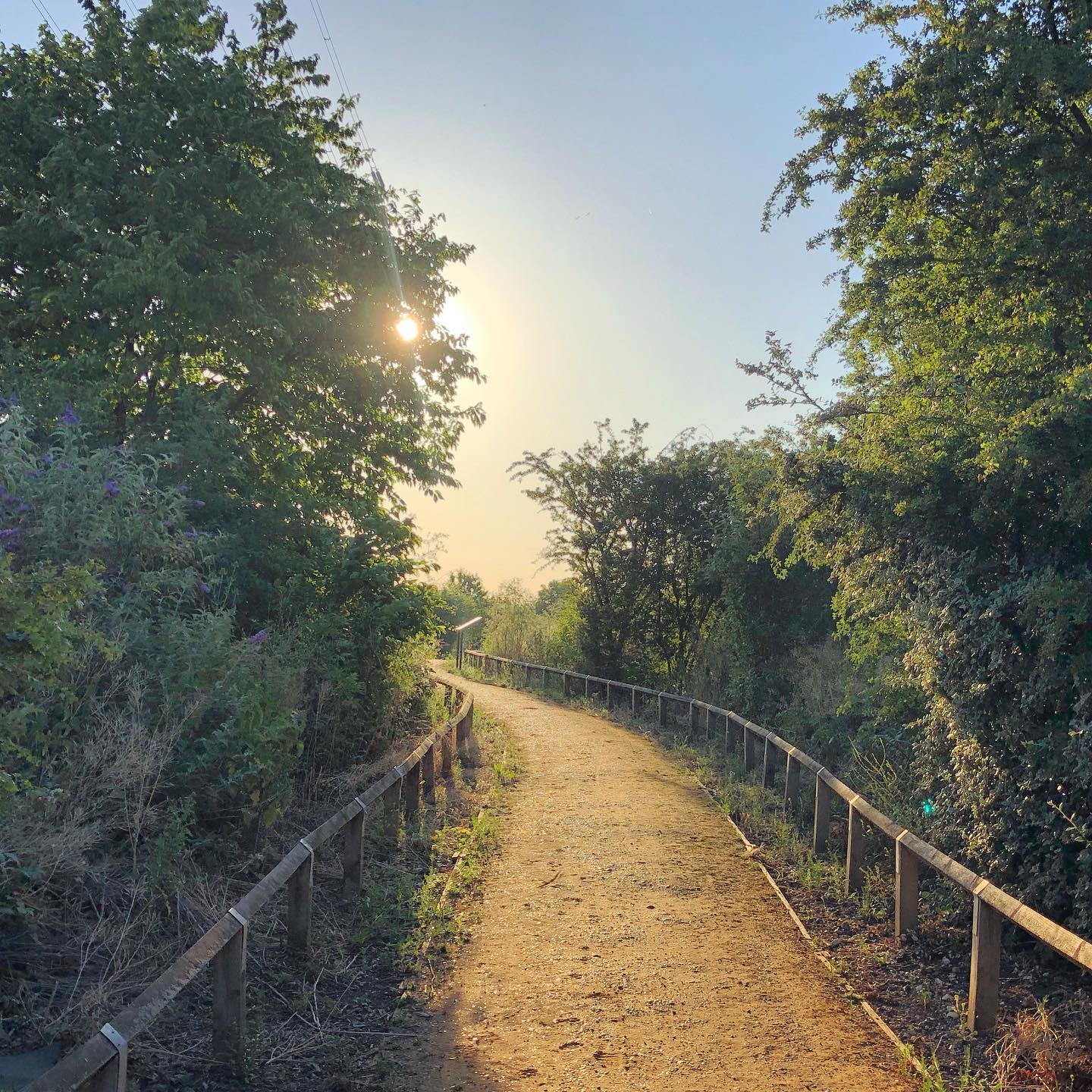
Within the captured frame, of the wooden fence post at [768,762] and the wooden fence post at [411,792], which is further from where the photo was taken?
the wooden fence post at [768,762]

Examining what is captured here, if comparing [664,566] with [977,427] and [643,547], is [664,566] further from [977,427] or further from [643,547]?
[977,427]

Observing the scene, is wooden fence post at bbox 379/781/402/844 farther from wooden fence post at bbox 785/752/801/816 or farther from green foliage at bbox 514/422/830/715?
green foliage at bbox 514/422/830/715

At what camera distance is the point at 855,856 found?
7.95 meters

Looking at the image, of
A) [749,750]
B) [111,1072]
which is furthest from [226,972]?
[749,750]

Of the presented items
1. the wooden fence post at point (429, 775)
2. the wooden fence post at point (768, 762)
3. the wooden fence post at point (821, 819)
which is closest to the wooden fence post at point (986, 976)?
the wooden fence post at point (821, 819)

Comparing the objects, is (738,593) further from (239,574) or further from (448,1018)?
(448,1018)

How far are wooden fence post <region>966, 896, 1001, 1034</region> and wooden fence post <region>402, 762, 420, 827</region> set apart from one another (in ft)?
18.3

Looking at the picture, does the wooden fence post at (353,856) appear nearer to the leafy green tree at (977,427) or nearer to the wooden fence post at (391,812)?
the wooden fence post at (391,812)

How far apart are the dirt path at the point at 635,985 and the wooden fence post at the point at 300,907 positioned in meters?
0.99

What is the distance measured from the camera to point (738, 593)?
19359 millimetres

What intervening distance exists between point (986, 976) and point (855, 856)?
2.76 metres

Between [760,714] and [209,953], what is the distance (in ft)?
49.3

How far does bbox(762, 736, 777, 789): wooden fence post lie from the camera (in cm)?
1202

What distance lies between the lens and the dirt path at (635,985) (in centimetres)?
472
